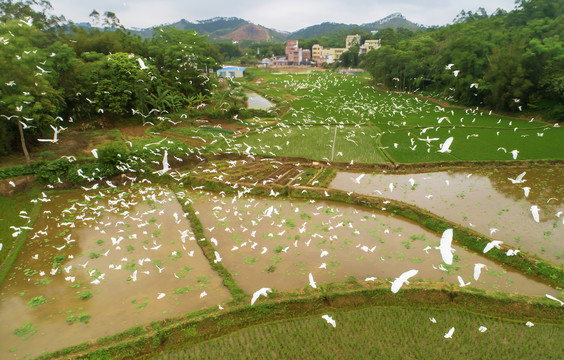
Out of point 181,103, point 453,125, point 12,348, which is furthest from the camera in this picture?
point 181,103

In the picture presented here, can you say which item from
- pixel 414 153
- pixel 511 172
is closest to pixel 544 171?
pixel 511 172

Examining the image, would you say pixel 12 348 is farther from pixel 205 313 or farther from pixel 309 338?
pixel 309 338

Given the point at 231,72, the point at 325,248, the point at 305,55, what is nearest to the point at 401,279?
the point at 325,248

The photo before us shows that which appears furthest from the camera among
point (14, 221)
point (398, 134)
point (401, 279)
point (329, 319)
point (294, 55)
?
point (294, 55)

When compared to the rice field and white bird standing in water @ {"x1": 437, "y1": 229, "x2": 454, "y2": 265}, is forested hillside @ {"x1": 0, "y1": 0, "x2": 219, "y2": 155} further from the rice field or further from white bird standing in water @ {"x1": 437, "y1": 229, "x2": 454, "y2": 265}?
white bird standing in water @ {"x1": 437, "y1": 229, "x2": 454, "y2": 265}

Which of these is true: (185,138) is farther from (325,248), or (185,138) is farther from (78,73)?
(325,248)

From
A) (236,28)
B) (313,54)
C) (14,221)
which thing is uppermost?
(236,28)

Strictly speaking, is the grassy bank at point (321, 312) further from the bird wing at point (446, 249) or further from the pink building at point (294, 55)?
the pink building at point (294, 55)
